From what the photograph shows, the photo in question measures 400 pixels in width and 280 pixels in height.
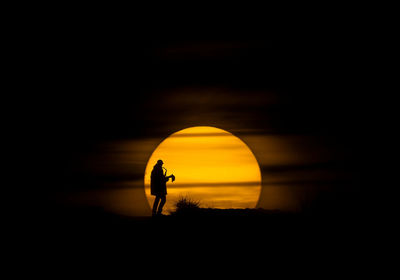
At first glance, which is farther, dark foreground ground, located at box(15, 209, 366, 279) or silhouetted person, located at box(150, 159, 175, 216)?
silhouetted person, located at box(150, 159, 175, 216)

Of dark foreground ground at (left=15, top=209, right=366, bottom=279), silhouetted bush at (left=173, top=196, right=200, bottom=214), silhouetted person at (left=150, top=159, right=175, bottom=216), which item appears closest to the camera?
dark foreground ground at (left=15, top=209, right=366, bottom=279)

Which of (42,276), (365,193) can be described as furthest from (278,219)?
(365,193)

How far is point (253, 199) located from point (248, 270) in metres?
13.2

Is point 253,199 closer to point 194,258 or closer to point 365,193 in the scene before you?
point 365,193

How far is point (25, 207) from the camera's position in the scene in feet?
69.1

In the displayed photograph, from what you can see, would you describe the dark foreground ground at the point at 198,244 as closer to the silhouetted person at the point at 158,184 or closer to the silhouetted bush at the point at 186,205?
the silhouetted bush at the point at 186,205

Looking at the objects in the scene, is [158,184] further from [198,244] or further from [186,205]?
[198,244]

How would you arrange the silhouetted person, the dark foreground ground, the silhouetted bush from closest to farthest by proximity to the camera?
the dark foreground ground → the silhouetted bush → the silhouetted person

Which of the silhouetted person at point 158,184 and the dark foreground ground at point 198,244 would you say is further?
the silhouetted person at point 158,184

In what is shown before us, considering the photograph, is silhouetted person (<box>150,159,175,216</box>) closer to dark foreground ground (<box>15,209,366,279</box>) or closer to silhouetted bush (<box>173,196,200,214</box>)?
silhouetted bush (<box>173,196,200,214</box>)

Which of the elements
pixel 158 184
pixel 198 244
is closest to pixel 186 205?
pixel 158 184

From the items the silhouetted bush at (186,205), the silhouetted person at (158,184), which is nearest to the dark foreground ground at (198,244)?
the silhouetted bush at (186,205)

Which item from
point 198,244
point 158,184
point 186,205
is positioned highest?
point 158,184

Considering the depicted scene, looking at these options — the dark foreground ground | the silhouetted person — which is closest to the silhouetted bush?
the dark foreground ground
